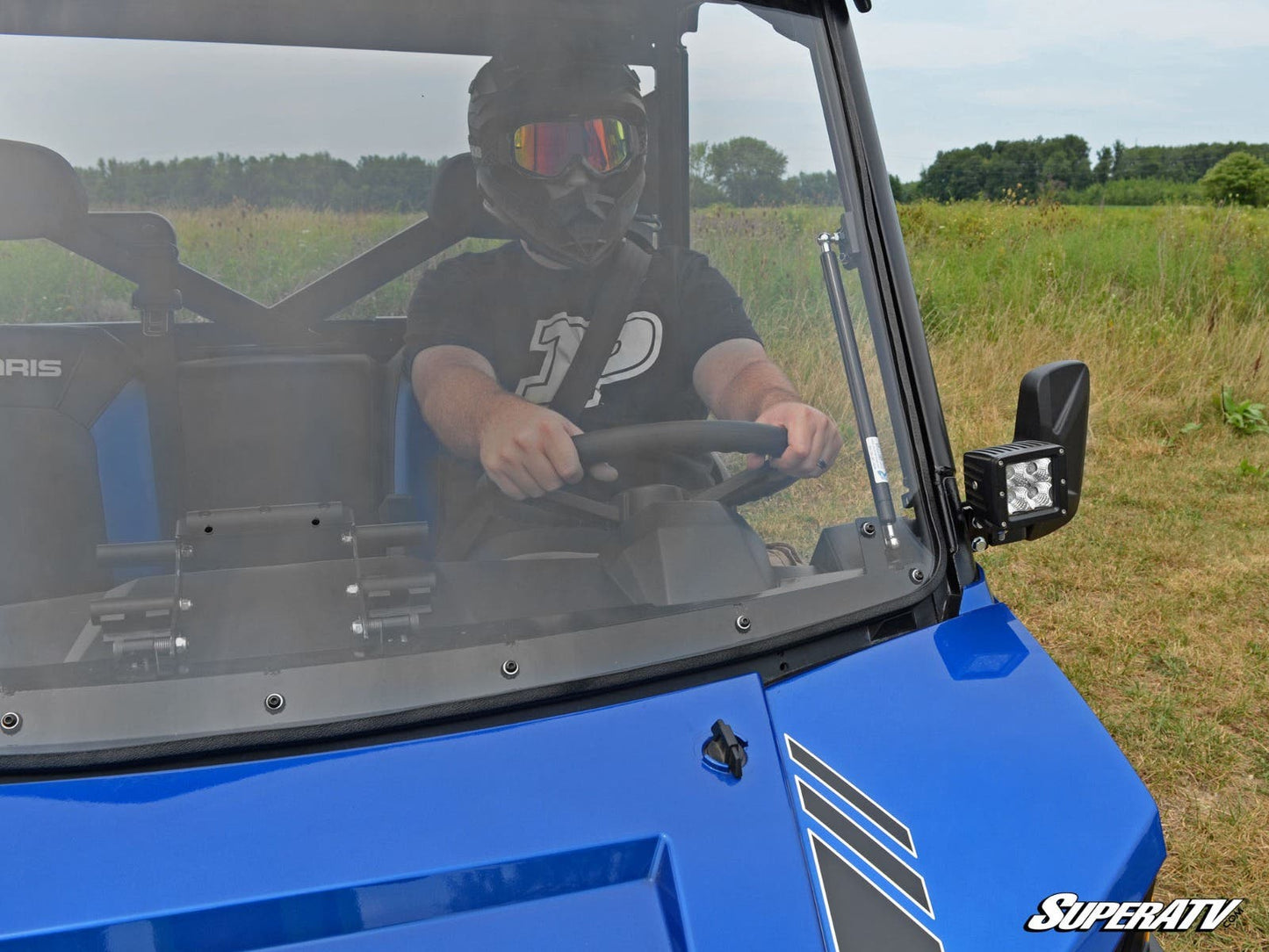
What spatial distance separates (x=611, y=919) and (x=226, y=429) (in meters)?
0.79

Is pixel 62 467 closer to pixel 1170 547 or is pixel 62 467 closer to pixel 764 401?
pixel 764 401

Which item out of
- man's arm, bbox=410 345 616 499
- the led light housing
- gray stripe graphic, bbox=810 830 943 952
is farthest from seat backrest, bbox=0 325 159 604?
the led light housing

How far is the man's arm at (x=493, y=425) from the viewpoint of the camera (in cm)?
148

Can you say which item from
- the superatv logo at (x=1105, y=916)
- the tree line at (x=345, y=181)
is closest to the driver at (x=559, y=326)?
the tree line at (x=345, y=181)

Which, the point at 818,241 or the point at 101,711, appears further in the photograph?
the point at 818,241

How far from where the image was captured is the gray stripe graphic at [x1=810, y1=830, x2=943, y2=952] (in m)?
1.10

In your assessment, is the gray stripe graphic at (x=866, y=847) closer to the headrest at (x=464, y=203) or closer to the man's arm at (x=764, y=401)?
the man's arm at (x=764, y=401)

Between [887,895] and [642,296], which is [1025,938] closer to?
[887,895]

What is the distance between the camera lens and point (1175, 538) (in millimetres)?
4945

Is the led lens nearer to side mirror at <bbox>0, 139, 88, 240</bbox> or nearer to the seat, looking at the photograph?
the seat

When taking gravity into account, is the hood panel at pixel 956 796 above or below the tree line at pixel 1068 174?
below

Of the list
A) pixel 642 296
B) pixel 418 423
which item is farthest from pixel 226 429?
pixel 642 296

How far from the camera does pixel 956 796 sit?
4.07 feet

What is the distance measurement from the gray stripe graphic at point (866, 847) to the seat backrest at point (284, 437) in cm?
65
